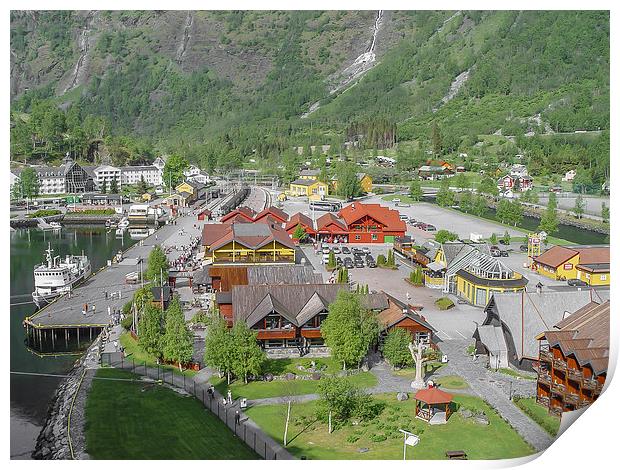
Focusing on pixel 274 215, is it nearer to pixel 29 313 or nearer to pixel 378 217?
pixel 378 217

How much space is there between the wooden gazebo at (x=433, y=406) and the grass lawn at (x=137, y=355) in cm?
323

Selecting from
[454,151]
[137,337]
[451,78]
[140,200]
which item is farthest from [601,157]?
[451,78]

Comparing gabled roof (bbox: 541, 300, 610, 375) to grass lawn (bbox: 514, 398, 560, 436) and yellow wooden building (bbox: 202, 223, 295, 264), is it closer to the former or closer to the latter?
grass lawn (bbox: 514, 398, 560, 436)

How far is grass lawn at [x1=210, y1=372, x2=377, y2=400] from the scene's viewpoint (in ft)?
30.6

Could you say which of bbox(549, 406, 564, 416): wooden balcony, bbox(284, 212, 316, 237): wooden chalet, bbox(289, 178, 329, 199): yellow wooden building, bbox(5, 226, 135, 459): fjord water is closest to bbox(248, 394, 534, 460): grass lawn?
bbox(549, 406, 564, 416): wooden balcony

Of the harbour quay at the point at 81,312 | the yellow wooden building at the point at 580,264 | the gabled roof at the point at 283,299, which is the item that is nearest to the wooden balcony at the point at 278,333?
the gabled roof at the point at 283,299

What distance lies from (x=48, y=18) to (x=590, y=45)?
158ft

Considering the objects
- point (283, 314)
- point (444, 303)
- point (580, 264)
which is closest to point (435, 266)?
point (444, 303)

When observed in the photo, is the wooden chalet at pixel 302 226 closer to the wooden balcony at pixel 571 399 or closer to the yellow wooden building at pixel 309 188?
the yellow wooden building at pixel 309 188

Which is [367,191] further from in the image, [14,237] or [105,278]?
[105,278]

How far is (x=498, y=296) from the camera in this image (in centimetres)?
1084

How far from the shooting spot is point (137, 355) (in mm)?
11016

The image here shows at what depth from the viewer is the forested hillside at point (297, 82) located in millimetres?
46656

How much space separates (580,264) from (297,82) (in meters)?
58.6
